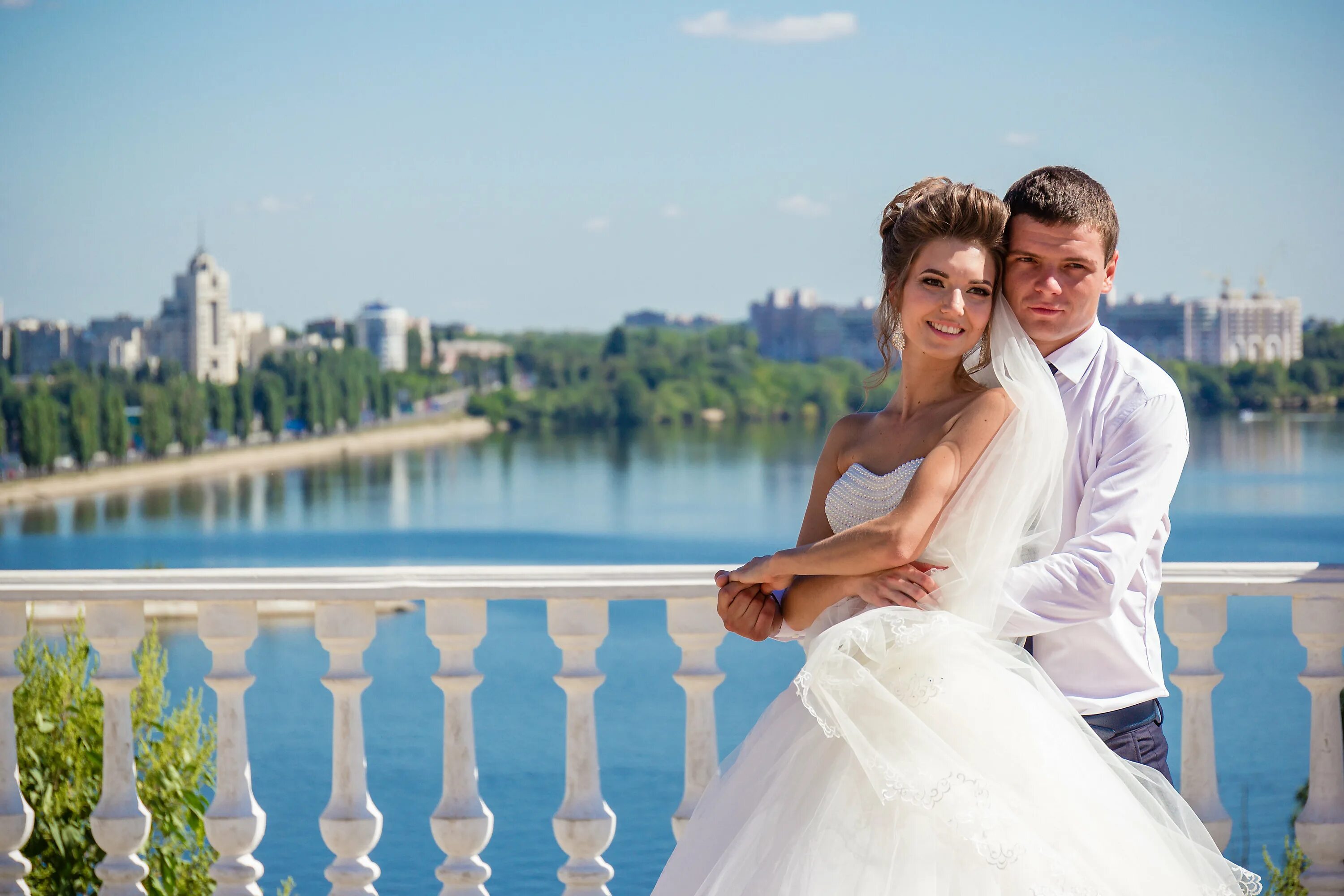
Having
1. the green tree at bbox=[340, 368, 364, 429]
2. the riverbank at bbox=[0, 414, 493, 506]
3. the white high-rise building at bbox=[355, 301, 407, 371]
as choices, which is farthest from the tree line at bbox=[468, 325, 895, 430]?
the green tree at bbox=[340, 368, 364, 429]

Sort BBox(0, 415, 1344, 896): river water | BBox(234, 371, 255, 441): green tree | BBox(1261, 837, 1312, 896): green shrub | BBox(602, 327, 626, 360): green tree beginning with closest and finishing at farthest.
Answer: BBox(1261, 837, 1312, 896): green shrub
BBox(0, 415, 1344, 896): river water
BBox(234, 371, 255, 441): green tree
BBox(602, 327, 626, 360): green tree

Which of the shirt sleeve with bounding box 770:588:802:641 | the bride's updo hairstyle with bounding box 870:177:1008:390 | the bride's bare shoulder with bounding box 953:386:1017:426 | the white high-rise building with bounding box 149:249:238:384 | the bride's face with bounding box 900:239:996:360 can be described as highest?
the white high-rise building with bounding box 149:249:238:384

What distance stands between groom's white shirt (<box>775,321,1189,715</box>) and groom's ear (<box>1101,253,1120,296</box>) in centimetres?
6

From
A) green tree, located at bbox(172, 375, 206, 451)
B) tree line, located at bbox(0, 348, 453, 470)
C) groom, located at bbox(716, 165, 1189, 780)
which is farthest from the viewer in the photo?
green tree, located at bbox(172, 375, 206, 451)

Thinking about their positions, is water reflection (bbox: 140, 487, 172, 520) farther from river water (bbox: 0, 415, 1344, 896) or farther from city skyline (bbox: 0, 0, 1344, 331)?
city skyline (bbox: 0, 0, 1344, 331)

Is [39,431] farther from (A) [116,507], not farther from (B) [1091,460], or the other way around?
(B) [1091,460]

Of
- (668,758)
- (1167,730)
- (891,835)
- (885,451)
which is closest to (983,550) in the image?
(885,451)

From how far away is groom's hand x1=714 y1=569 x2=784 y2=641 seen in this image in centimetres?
228

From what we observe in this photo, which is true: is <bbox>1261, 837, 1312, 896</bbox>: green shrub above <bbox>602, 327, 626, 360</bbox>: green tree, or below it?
below

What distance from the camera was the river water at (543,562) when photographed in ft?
73.9

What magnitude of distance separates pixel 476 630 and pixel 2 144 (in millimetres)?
116098

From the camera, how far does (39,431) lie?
68188 millimetres

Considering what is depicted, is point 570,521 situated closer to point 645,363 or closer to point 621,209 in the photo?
point 645,363

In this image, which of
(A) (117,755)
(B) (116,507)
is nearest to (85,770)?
(A) (117,755)
